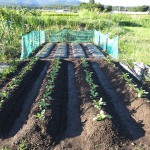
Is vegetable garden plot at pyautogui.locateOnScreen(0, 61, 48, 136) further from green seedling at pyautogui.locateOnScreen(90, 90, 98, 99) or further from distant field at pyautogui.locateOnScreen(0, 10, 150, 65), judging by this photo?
distant field at pyautogui.locateOnScreen(0, 10, 150, 65)

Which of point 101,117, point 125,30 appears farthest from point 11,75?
point 125,30

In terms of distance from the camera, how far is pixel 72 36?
26.6 m

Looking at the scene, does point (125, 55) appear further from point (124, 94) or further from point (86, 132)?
point (86, 132)

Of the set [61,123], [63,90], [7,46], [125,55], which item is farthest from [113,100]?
[7,46]

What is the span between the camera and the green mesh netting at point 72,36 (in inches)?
1032

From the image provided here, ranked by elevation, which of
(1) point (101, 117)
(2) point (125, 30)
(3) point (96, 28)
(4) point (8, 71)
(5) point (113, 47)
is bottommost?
(1) point (101, 117)

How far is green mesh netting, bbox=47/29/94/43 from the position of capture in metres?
26.2

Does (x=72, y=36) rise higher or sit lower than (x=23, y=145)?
higher

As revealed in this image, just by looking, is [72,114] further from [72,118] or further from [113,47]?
[113,47]

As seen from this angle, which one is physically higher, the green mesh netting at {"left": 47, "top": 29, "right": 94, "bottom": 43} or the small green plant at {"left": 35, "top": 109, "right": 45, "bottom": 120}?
the green mesh netting at {"left": 47, "top": 29, "right": 94, "bottom": 43}

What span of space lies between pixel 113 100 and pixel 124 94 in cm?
42

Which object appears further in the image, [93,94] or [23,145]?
[93,94]

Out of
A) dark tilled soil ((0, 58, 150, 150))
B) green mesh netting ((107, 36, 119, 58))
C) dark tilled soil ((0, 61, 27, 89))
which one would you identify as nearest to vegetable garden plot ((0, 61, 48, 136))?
dark tilled soil ((0, 58, 150, 150))

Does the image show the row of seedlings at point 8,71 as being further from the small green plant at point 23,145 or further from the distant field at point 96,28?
the small green plant at point 23,145
